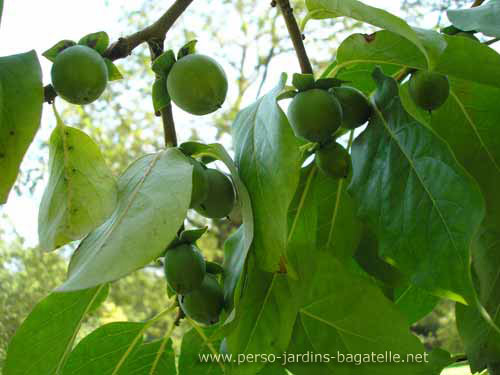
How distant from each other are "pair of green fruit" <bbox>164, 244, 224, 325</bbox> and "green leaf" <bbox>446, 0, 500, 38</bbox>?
34 cm

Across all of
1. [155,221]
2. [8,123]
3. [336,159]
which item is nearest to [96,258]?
Answer: [155,221]

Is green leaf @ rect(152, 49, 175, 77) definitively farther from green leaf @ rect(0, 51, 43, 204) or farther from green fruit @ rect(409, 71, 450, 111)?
green fruit @ rect(409, 71, 450, 111)

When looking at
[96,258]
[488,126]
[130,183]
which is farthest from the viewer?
[488,126]

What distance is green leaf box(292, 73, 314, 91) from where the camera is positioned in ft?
1.96

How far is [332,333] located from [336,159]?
0.22 meters

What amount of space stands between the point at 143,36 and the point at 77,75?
10 cm

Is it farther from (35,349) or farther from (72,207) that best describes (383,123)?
(35,349)

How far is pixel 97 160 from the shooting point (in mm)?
557

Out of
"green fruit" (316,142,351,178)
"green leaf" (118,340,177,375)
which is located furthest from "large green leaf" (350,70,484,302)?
"green leaf" (118,340,177,375)

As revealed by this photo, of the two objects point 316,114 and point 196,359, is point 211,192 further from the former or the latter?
point 196,359

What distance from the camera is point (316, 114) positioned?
1.90 feet

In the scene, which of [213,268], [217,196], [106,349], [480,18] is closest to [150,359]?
[106,349]

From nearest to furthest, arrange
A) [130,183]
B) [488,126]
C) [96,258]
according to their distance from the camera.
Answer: [96,258], [130,183], [488,126]

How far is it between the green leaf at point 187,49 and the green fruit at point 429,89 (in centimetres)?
22
